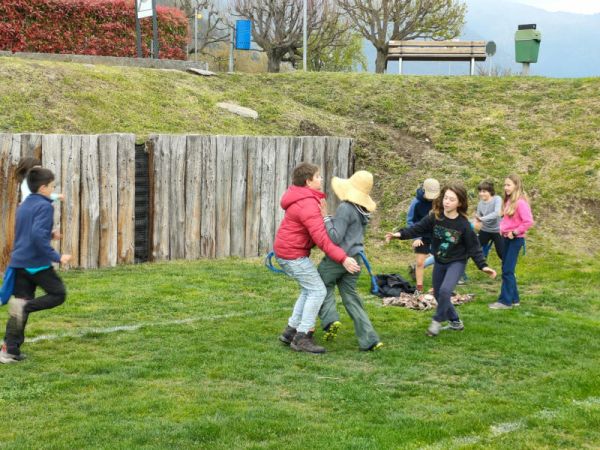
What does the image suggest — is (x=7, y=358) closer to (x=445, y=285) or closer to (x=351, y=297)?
(x=351, y=297)

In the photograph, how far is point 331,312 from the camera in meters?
9.29

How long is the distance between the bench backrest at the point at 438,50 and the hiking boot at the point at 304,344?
1895cm

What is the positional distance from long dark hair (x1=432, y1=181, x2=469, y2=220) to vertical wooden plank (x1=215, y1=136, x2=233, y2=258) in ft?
18.5

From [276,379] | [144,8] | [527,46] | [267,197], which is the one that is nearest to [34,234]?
[276,379]

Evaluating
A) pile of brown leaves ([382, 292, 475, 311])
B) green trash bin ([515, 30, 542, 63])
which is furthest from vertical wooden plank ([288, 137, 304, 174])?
green trash bin ([515, 30, 542, 63])

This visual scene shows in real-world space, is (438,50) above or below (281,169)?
above

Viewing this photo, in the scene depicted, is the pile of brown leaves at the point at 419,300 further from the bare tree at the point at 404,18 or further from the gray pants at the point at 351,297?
the bare tree at the point at 404,18

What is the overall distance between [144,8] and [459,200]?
46.6 ft

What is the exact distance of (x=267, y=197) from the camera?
1528 cm

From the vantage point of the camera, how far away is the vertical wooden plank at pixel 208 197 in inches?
570

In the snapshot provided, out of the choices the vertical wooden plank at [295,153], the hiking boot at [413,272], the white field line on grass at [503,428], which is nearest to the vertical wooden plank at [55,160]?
the vertical wooden plank at [295,153]

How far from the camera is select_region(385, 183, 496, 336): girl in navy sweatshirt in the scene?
9.59m

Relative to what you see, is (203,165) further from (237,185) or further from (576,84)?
(576,84)

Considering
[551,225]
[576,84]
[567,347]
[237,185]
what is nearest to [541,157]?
[551,225]
